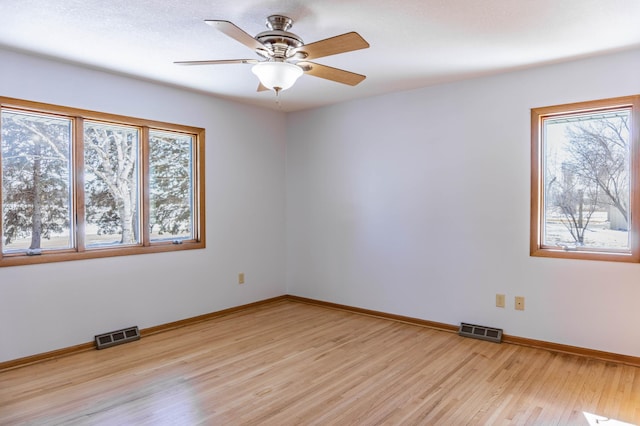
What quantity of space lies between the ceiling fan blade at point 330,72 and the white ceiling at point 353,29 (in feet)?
0.91

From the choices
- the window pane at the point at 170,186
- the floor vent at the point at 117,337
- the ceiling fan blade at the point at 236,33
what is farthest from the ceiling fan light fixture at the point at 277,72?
the floor vent at the point at 117,337

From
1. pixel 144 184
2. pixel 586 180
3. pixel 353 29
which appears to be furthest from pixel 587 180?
pixel 144 184

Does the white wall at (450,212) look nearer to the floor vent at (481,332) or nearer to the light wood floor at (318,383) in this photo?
the floor vent at (481,332)

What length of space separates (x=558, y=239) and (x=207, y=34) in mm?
3203

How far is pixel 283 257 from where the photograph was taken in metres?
5.36

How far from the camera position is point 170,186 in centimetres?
422

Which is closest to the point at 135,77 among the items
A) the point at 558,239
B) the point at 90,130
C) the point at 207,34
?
the point at 90,130

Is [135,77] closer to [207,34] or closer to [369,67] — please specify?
[207,34]

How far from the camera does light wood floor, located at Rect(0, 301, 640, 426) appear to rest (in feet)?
7.88

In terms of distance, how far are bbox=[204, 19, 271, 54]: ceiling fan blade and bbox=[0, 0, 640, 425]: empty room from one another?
2 cm

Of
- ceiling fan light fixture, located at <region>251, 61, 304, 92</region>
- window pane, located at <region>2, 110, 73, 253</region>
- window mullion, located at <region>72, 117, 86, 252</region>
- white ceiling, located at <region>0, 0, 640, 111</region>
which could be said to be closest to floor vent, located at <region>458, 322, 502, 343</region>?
white ceiling, located at <region>0, 0, 640, 111</region>

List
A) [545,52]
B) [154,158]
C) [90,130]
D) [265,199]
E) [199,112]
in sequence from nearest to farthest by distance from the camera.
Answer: [545,52] → [90,130] → [154,158] → [199,112] → [265,199]

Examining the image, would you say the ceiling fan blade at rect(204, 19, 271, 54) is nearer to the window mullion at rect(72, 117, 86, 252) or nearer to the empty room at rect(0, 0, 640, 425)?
the empty room at rect(0, 0, 640, 425)

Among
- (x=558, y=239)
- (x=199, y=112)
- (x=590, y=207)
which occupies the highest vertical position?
(x=199, y=112)
